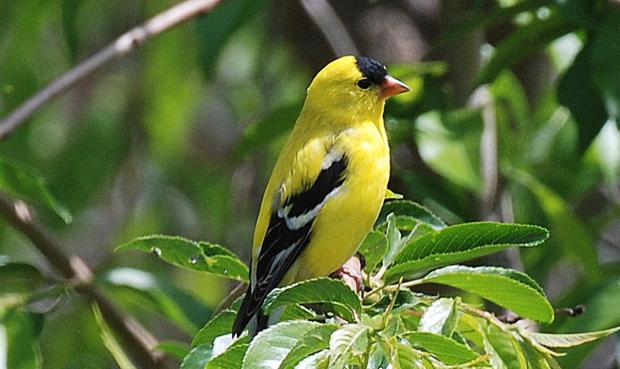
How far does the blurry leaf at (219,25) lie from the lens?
348cm

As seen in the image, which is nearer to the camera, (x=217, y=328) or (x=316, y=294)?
(x=316, y=294)

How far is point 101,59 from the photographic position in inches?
131

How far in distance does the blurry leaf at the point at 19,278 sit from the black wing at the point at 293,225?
587 millimetres

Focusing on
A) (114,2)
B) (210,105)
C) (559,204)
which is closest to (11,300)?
(559,204)

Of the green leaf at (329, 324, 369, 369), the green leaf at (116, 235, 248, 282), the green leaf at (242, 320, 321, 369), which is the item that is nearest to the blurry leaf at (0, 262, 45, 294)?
the green leaf at (116, 235, 248, 282)

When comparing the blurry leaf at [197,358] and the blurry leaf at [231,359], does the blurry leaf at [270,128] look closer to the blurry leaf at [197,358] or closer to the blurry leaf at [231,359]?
the blurry leaf at [197,358]

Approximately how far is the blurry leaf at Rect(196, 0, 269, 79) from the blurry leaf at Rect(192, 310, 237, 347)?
1.39 m

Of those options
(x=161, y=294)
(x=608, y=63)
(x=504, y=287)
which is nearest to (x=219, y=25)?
(x=161, y=294)

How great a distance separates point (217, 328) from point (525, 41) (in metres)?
1.56

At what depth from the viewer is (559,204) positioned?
365 cm

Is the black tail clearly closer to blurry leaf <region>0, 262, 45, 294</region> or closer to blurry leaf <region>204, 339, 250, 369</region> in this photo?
blurry leaf <region>204, 339, 250, 369</region>

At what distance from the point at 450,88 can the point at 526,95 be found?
0.73 metres

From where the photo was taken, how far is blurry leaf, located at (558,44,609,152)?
3.32m

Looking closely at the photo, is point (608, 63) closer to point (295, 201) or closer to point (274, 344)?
point (295, 201)
